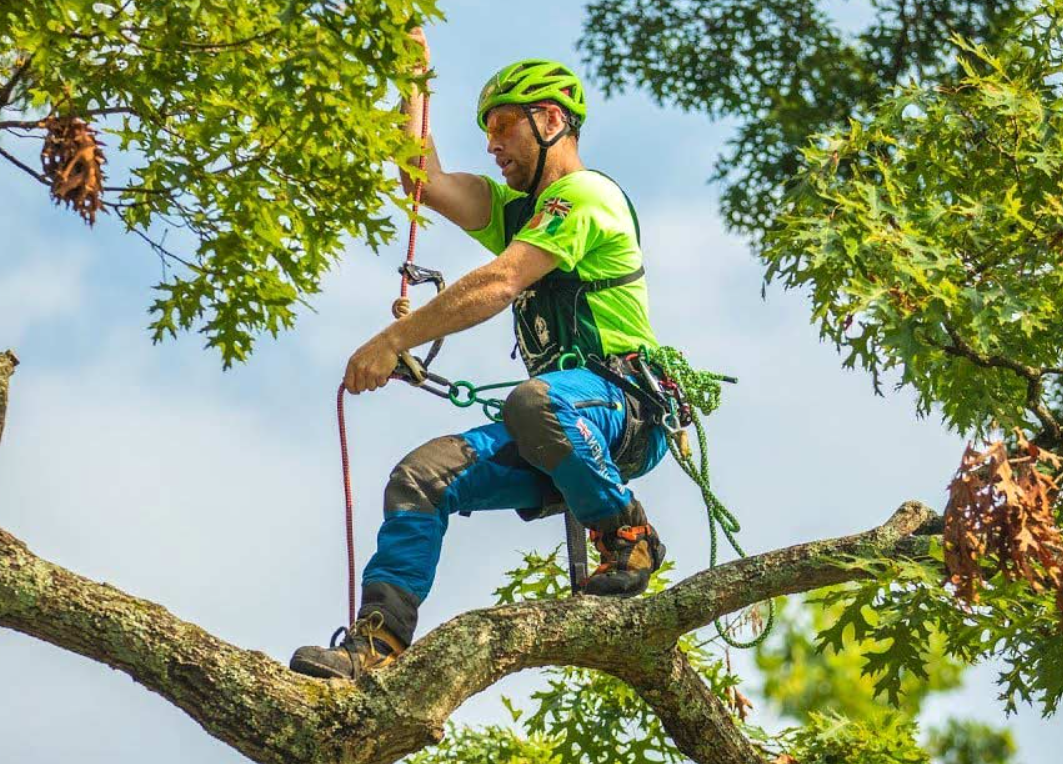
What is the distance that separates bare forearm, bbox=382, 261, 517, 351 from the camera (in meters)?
7.07

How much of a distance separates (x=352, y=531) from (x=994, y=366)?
9.58 ft

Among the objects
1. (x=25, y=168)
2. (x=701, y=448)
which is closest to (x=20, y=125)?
(x=25, y=168)

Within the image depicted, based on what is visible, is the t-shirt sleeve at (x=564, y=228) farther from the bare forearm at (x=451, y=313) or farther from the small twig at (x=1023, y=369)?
the small twig at (x=1023, y=369)

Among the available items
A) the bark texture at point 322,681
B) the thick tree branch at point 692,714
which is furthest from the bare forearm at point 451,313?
the thick tree branch at point 692,714

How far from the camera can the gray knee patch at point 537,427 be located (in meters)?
6.95

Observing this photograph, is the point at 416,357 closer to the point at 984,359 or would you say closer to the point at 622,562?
the point at 622,562

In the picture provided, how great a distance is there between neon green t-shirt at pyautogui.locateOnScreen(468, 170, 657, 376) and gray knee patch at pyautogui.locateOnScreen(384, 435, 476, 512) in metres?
0.61

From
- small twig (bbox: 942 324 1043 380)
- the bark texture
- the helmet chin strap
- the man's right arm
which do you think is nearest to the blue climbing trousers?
the bark texture

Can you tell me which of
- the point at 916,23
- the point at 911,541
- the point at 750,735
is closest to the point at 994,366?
the point at 911,541

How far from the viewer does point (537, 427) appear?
274 inches

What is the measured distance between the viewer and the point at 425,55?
7438 mm

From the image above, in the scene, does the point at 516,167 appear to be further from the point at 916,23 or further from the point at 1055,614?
the point at 916,23

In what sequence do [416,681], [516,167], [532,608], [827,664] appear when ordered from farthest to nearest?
[827,664]
[516,167]
[532,608]
[416,681]

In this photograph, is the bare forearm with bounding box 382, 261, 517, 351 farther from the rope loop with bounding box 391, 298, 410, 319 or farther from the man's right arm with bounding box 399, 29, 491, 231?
the man's right arm with bounding box 399, 29, 491, 231
